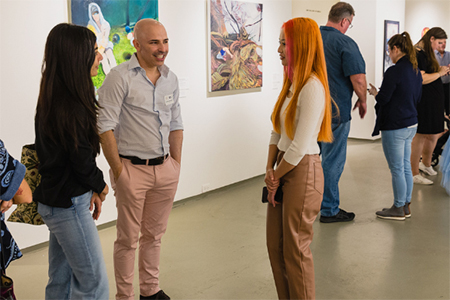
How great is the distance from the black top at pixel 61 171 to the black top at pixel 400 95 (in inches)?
119

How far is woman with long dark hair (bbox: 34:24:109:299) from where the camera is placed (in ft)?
6.53

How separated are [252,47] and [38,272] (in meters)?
3.80

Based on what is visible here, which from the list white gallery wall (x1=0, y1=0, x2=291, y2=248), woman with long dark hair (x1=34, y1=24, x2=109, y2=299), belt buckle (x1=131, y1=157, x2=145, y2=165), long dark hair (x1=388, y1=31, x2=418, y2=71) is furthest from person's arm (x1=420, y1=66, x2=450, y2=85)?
woman with long dark hair (x1=34, y1=24, x2=109, y2=299)

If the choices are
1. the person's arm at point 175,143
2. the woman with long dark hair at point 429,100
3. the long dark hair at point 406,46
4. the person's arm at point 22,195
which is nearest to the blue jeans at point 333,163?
the long dark hair at point 406,46

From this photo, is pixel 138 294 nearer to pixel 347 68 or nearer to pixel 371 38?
pixel 347 68

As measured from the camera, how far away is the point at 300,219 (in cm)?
232

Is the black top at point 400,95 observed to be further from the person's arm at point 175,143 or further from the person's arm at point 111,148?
the person's arm at point 111,148

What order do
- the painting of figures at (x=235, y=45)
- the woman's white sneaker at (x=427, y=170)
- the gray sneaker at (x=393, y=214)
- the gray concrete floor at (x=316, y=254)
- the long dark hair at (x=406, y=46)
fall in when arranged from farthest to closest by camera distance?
the woman's white sneaker at (x=427, y=170), the painting of figures at (x=235, y=45), the gray sneaker at (x=393, y=214), the long dark hair at (x=406, y=46), the gray concrete floor at (x=316, y=254)

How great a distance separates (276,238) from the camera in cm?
243

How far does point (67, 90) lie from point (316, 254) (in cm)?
246

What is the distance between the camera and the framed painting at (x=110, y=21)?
12.7 ft

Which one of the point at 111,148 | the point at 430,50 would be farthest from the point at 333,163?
the point at 111,148

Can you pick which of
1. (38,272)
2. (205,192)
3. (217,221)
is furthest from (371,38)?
(38,272)

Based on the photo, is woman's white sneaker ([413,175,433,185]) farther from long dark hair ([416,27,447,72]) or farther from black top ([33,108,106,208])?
black top ([33,108,106,208])
